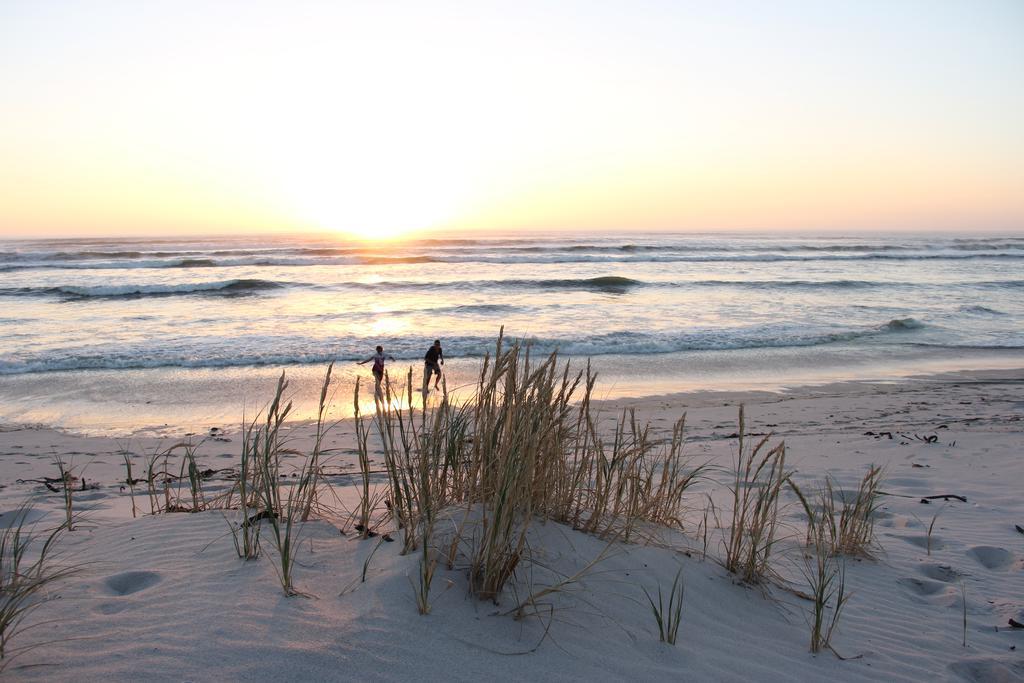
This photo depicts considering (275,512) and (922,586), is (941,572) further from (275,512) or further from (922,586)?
(275,512)

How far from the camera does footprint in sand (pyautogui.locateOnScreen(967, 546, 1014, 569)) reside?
4020 millimetres

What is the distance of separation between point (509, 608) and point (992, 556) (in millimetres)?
3245

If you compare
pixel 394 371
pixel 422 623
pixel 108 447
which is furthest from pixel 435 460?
pixel 394 371

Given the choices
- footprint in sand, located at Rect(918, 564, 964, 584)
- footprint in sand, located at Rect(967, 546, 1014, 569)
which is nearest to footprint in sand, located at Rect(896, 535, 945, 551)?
footprint in sand, located at Rect(967, 546, 1014, 569)

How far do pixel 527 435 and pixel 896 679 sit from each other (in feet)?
5.78

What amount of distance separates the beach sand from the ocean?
10.4 ft

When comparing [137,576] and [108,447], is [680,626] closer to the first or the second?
[137,576]

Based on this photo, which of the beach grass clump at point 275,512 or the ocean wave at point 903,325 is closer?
the beach grass clump at point 275,512

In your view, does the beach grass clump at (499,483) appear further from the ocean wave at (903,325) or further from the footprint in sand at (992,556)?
the ocean wave at (903,325)

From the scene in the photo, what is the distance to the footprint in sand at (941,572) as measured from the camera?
3828 mm

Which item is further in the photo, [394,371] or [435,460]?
[394,371]

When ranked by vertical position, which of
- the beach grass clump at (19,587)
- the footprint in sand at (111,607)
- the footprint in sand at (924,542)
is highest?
the beach grass clump at (19,587)

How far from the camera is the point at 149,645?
2.32 metres

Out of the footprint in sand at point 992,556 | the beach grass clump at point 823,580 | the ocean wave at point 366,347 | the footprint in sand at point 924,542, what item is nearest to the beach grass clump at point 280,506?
the beach grass clump at point 823,580
